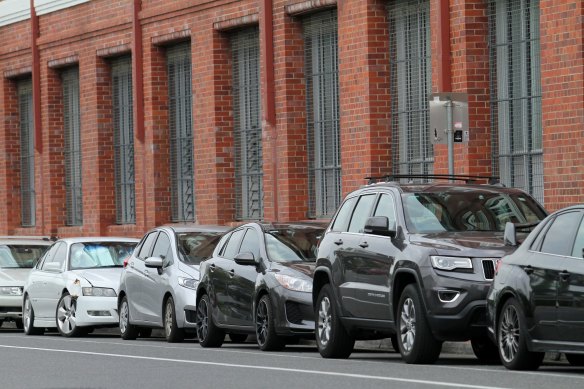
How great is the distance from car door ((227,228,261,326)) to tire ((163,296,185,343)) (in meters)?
2.03

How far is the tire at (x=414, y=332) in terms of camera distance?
A: 16.2 metres

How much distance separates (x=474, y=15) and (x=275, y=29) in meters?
5.51

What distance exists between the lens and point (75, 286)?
2566cm

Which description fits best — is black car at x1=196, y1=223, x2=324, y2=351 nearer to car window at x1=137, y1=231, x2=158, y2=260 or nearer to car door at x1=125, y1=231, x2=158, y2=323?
car door at x1=125, y1=231, x2=158, y2=323

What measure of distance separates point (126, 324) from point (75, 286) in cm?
144

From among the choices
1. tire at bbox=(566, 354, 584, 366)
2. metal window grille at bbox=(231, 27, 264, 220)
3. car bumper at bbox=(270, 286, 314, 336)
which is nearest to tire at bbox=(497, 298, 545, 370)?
tire at bbox=(566, 354, 584, 366)

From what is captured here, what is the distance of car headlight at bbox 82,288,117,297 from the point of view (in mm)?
25578

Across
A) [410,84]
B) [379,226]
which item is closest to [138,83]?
[410,84]

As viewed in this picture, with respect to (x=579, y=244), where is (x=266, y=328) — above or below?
below

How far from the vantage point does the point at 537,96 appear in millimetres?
23984

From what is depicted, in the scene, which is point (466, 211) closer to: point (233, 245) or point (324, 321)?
point (324, 321)

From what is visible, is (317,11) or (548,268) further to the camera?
(317,11)

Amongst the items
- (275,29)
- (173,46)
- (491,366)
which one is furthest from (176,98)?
(491,366)

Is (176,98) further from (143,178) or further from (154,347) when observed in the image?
(154,347)
